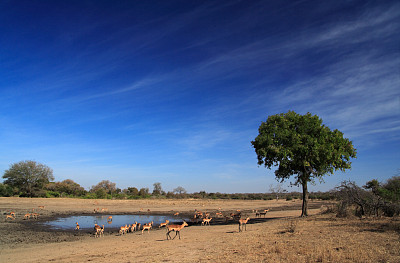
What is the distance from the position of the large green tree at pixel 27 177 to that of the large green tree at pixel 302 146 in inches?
2317

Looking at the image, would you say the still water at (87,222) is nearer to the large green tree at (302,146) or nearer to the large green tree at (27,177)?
the large green tree at (302,146)

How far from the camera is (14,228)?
24.1 m

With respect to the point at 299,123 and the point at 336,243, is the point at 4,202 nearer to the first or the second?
the point at 299,123

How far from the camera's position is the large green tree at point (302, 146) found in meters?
24.5

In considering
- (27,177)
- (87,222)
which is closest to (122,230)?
(87,222)

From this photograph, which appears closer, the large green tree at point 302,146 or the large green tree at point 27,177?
the large green tree at point 302,146

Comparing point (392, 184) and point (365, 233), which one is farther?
point (392, 184)

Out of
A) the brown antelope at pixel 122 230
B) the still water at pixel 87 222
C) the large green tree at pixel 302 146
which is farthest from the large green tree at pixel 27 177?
the large green tree at pixel 302 146

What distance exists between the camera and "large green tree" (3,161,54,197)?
62.2 metres

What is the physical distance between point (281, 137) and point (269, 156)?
2.28 metres

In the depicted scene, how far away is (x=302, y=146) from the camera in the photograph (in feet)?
79.4

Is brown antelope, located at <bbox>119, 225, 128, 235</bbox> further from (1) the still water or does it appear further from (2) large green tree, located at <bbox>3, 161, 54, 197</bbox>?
(2) large green tree, located at <bbox>3, 161, 54, 197</bbox>

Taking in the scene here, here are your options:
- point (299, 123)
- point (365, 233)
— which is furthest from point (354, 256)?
point (299, 123)

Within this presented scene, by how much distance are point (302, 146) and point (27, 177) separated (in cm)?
6609
